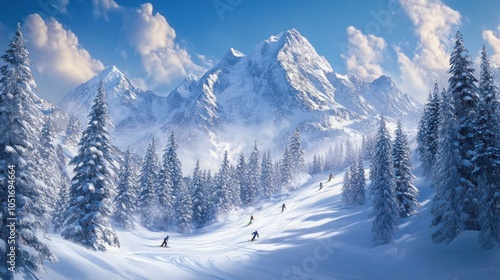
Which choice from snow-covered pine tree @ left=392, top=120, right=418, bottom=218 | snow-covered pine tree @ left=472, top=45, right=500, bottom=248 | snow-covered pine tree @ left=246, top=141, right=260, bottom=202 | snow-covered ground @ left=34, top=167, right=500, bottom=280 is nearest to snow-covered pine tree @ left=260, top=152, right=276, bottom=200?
snow-covered pine tree @ left=246, top=141, right=260, bottom=202

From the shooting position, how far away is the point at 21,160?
38.5 feet

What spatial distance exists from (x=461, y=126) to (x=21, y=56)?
28.1 meters

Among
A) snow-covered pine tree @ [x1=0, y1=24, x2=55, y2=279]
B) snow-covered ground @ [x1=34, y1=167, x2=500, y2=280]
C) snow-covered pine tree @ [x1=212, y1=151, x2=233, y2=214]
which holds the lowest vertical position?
snow-covered ground @ [x1=34, y1=167, x2=500, y2=280]

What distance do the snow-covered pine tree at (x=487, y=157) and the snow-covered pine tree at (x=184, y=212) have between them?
4858cm

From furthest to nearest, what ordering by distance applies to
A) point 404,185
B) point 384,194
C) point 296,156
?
point 296,156 → point 404,185 → point 384,194

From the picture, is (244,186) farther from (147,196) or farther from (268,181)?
(147,196)

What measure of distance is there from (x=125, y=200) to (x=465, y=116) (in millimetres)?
44157

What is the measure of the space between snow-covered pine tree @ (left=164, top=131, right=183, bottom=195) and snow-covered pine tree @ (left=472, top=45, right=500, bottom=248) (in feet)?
172

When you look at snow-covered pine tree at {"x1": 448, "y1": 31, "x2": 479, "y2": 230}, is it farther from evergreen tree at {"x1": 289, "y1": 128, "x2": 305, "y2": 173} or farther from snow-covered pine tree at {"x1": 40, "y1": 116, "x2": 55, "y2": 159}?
evergreen tree at {"x1": 289, "y1": 128, "x2": 305, "y2": 173}

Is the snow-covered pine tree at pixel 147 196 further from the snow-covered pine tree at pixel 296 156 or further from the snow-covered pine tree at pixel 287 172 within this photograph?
the snow-covered pine tree at pixel 296 156

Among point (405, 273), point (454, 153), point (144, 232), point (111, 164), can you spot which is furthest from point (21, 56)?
point (144, 232)

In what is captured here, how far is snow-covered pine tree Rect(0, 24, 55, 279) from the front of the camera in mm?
11023

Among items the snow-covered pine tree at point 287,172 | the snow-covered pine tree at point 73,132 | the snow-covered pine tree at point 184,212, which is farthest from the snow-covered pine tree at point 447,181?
the snow-covered pine tree at point 73,132

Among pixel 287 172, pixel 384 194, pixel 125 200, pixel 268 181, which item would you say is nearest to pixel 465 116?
pixel 384 194
